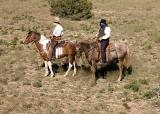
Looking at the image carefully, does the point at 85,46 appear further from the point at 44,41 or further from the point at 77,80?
the point at 44,41

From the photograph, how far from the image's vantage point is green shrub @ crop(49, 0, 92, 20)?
109 feet

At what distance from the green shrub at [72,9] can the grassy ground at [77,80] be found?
1.08 m

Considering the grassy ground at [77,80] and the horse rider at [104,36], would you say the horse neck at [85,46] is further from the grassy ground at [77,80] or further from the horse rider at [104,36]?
the grassy ground at [77,80]

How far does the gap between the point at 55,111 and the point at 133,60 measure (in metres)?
7.59

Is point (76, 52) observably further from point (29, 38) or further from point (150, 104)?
point (150, 104)

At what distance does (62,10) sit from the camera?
33656 mm

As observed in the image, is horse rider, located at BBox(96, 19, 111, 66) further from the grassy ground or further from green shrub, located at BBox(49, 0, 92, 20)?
green shrub, located at BBox(49, 0, 92, 20)

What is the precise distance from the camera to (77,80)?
18.6 m

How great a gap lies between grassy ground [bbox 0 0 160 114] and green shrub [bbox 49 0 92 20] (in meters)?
1.08

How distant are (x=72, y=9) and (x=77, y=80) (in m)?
15.9

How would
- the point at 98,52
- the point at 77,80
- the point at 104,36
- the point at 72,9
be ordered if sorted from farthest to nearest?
the point at 72,9, the point at 77,80, the point at 98,52, the point at 104,36

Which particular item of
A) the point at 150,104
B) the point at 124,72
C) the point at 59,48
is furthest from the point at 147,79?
the point at 59,48

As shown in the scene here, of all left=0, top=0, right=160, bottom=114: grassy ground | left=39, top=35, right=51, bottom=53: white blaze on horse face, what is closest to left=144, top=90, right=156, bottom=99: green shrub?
left=0, top=0, right=160, bottom=114: grassy ground

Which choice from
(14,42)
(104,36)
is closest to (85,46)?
(104,36)
